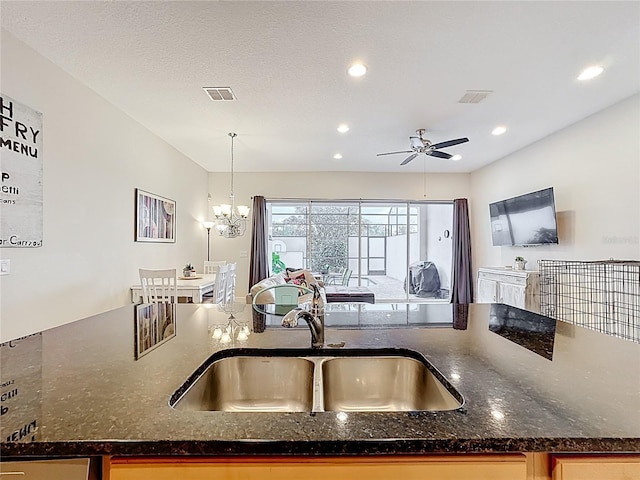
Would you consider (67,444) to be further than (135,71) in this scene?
No

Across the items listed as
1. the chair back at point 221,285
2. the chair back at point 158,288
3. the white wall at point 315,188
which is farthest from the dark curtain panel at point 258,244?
the chair back at point 158,288

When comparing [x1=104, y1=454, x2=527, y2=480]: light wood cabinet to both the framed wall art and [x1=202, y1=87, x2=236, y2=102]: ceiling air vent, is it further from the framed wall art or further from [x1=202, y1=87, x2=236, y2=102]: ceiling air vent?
the framed wall art

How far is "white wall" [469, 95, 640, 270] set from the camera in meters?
3.40

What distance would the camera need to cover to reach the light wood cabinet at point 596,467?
65cm

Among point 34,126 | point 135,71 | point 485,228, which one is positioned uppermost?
point 135,71

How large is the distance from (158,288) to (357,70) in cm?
309

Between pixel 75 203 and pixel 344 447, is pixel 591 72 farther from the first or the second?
pixel 75 203

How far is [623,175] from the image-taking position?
3475mm

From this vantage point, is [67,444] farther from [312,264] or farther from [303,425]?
[312,264]

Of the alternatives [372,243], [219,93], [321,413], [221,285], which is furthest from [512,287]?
[321,413]

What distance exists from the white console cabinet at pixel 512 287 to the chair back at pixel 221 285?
11.8 feet

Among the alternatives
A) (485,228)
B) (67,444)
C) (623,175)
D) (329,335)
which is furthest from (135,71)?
(485,228)

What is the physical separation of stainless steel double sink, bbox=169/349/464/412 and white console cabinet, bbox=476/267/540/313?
350cm

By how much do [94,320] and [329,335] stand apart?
116 centimetres
